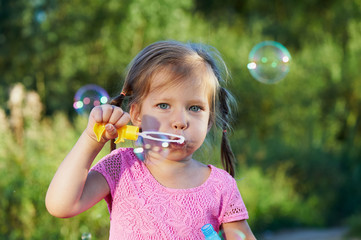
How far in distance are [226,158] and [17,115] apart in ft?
10.8

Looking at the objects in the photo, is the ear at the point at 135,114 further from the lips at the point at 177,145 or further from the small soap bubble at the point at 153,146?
the lips at the point at 177,145

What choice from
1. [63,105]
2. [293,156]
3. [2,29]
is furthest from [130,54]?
[293,156]

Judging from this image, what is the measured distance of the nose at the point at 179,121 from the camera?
178 cm

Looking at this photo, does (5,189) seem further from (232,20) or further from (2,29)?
(232,20)

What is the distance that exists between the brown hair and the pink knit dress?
22 cm

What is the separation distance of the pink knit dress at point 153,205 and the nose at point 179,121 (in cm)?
24

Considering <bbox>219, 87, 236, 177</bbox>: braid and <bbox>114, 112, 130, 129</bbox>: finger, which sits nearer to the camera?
<bbox>114, 112, 130, 129</bbox>: finger

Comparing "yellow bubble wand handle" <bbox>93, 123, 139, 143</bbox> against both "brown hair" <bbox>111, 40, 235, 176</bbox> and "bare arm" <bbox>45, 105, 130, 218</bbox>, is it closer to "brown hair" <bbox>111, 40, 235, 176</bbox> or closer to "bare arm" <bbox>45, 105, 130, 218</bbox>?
"bare arm" <bbox>45, 105, 130, 218</bbox>

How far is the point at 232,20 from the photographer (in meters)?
15.2

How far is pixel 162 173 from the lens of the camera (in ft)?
6.33

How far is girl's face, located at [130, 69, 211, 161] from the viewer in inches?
70.9

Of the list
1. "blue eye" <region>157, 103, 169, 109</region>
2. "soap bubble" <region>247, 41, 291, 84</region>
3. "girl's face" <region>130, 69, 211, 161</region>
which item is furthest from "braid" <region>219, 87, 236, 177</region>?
"soap bubble" <region>247, 41, 291, 84</region>

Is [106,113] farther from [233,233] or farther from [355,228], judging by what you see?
[355,228]

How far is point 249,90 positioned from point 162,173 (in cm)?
895
